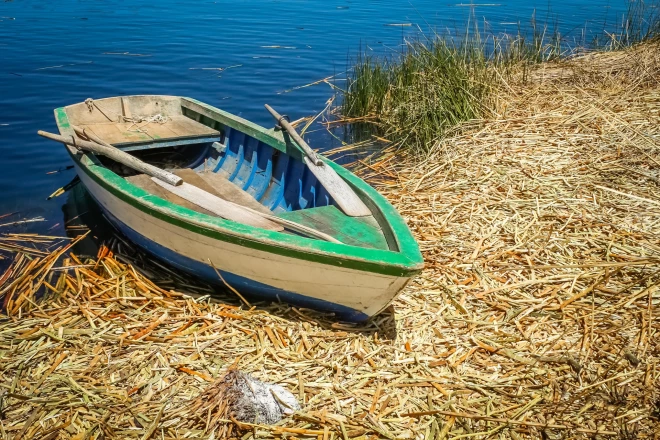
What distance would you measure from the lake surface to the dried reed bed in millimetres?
2949

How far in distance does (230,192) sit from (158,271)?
147 cm

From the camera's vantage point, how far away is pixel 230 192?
6.88 meters

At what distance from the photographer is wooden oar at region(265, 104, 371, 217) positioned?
502 centimetres

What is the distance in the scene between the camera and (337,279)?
14.3 feet

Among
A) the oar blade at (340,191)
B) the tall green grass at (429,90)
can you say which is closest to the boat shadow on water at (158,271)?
the oar blade at (340,191)

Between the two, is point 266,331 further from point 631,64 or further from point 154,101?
point 631,64

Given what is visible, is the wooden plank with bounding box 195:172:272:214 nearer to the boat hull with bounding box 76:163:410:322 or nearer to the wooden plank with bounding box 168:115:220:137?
the wooden plank with bounding box 168:115:220:137

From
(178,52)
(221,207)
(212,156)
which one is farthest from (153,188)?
(178,52)

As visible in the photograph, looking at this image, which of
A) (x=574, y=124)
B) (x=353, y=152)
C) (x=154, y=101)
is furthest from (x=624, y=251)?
(x=154, y=101)

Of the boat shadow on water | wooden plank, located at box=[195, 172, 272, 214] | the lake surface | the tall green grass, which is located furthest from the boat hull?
the tall green grass

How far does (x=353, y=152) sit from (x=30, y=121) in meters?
6.11

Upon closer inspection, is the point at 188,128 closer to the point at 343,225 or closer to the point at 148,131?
the point at 148,131

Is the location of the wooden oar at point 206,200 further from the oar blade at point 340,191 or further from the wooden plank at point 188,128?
the wooden plank at point 188,128

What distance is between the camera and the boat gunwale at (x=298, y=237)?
13.5ft
